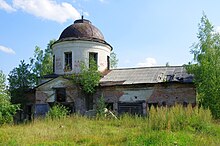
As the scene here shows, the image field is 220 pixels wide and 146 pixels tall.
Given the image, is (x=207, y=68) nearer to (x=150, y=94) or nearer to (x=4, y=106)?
(x=150, y=94)

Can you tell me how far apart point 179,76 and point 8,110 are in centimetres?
1240

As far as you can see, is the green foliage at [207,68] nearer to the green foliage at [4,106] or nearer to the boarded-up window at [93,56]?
the boarded-up window at [93,56]

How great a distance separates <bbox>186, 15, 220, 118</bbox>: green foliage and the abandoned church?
178 cm

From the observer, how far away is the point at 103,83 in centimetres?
2366

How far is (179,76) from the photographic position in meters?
22.9

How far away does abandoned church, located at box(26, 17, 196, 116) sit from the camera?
72.6 ft

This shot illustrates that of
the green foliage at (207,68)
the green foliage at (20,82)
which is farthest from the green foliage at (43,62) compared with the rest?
the green foliage at (207,68)

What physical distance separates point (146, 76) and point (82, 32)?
6.71 m

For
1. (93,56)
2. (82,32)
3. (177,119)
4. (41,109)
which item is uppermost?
(82,32)

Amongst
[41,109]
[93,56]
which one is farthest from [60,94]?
[93,56]

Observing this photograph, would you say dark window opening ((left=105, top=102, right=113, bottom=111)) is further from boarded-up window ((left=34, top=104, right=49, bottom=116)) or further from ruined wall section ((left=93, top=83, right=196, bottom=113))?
boarded-up window ((left=34, top=104, right=49, bottom=116))

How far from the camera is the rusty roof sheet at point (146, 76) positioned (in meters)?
22.7

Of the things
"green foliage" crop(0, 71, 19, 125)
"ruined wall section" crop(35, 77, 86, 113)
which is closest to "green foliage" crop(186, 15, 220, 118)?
"ruined wall section" crop(35, 77, 86, 113)

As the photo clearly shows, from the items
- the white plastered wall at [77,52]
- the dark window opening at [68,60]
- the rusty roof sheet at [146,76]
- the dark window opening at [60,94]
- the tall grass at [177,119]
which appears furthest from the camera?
the dark window opening at [68,60]
